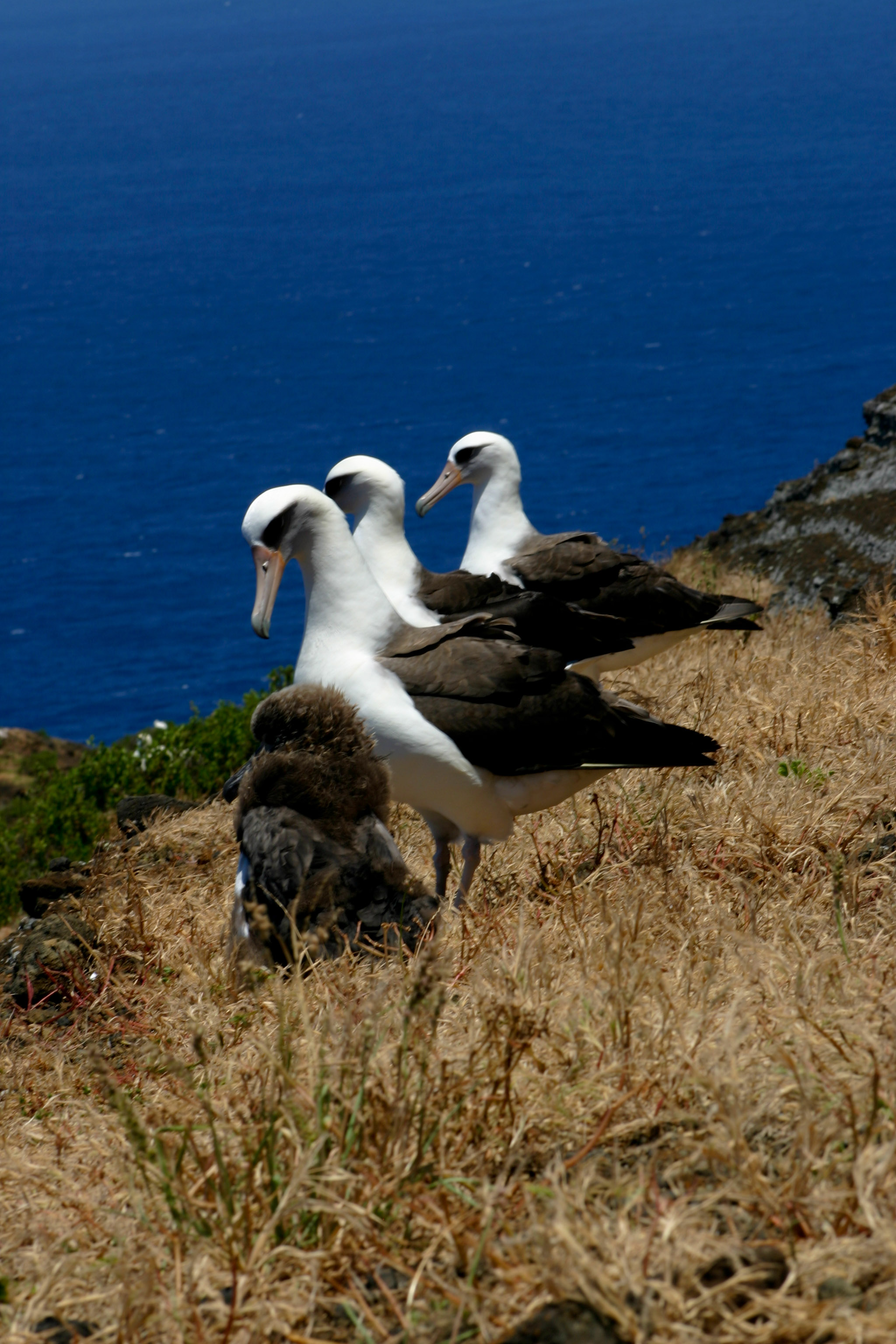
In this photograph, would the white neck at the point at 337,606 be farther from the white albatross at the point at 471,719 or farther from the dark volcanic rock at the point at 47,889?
the dark volcanic rock at the point at 47,889

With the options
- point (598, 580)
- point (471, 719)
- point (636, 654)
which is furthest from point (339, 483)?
point (471, 719)

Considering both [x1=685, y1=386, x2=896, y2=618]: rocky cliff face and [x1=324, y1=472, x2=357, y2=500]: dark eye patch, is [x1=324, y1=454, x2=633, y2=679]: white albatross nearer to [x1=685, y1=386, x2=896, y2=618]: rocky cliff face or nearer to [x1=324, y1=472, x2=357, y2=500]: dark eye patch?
[x1=324, y1=472, x2=357, y2=500]: dark eye patch

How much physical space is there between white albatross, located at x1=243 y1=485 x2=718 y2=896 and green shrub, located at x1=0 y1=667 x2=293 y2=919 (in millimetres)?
3720

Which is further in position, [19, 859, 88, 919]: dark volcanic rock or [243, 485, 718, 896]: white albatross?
[19, 859, 88, 919]: dark volcanic rock

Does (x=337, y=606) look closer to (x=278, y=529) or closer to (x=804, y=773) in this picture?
(x=278, y=529)

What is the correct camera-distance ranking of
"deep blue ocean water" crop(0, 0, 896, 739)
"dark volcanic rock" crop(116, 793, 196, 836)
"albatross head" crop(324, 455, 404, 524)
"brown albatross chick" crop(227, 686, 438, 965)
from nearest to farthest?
1. "brown albatross chick" crop(227, 686, 438, 965)
2. "dark volcanic rock" crop(116, 793, 196, 836)
3. "albatross head" crop(324, 455, 404, 524)
4. "deep blue ocean water" crop(0, 0, 896, 739)

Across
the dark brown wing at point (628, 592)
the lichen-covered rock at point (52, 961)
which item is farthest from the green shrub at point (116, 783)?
the lichen-covered rock at point (52, 961)

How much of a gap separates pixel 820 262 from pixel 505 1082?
76.5 m

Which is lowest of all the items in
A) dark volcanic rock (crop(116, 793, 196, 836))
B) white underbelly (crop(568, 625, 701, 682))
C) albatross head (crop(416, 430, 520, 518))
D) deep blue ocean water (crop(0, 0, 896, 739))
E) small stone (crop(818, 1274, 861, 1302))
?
small stone (crop(818, 1274, 861, 1302))

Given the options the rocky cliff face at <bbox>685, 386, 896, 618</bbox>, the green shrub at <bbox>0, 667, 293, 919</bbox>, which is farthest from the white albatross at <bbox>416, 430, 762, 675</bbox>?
the green shrub at <bbox>0, 667, 293, 919</bbox>

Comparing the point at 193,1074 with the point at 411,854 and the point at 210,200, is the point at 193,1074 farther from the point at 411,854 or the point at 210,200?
the point at 210,200

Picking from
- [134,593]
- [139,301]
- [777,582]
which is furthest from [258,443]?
[777,582]

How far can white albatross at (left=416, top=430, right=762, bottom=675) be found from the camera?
7188mm

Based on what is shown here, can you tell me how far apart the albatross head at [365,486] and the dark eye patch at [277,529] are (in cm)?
188
